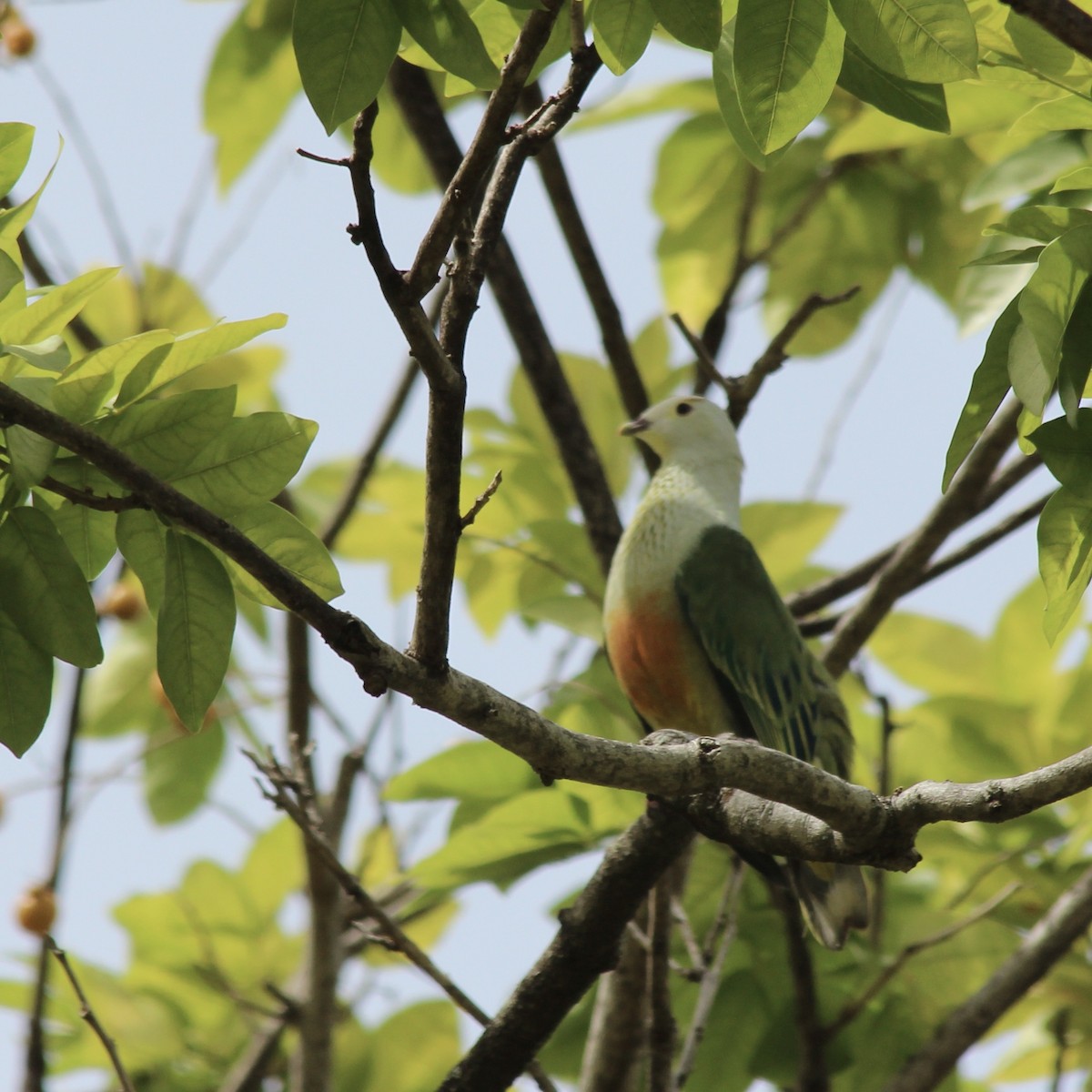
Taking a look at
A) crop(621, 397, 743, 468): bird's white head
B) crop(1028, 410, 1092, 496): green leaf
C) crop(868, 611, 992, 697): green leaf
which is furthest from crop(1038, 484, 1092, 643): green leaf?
crop(621, 397, 743, 468): bird's white head

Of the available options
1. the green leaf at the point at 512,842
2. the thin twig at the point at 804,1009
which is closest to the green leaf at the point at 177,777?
the green leaf at the point at 512,842

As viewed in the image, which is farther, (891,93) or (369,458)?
(369,458)

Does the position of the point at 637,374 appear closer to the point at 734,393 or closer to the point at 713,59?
the point at 734,393

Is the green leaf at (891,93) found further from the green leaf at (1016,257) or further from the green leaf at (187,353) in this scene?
the green leaf at (187,353)

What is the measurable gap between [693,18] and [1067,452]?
2.19 ft

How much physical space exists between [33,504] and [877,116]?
219cm

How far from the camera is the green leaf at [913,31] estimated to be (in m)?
1.43

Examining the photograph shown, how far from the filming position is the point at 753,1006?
3326 mm

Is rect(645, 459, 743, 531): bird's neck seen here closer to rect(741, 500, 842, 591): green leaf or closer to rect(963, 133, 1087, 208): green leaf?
rect(741, 500, 842, 591): green leaf

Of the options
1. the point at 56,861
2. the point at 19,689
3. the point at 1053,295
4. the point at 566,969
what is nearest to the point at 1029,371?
the point at 1053,295

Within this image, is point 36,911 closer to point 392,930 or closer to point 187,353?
point 392,930

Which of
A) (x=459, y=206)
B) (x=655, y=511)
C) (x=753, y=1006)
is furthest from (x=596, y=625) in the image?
(x=459, y=206)

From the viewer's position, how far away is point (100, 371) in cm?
155

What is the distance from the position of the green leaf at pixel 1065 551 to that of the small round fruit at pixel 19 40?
3.62 meters
